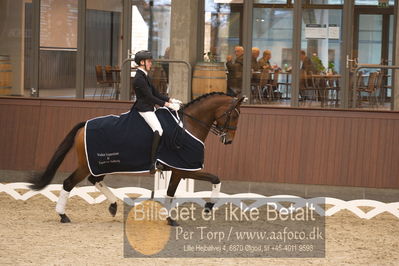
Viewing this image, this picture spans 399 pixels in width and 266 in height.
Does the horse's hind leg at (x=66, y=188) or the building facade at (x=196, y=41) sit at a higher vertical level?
the building facade at (x=196, y=41)

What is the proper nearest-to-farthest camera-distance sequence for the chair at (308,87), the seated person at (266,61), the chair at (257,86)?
the chair at (308,87), the chair at (257,86), the seated person at (266,61)

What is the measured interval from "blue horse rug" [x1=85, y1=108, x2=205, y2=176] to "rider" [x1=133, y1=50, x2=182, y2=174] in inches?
2.6

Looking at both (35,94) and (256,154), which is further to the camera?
(35,94)

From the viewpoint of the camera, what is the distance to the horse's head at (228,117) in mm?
9633

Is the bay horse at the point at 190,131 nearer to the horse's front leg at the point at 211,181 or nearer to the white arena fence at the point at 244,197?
the horse's front leg at the point at 211,181

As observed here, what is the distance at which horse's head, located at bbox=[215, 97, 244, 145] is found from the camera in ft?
31.6

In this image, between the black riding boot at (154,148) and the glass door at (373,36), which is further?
the glass door at (373,36)

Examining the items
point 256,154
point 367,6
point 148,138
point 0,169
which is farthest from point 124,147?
point 367,6

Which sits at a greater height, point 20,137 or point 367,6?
point 367,6

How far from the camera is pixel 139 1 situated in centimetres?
1418

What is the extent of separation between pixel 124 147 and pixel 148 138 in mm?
293

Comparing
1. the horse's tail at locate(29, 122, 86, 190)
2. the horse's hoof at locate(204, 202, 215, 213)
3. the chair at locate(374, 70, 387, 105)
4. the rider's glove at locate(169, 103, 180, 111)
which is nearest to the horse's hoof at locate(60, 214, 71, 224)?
the horse's tail at locate(29, 122, 86, 190)

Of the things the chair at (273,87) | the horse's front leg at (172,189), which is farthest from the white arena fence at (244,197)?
the chair at (273,87)

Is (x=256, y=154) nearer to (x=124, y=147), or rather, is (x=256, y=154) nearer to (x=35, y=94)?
(x=124, y=147)
